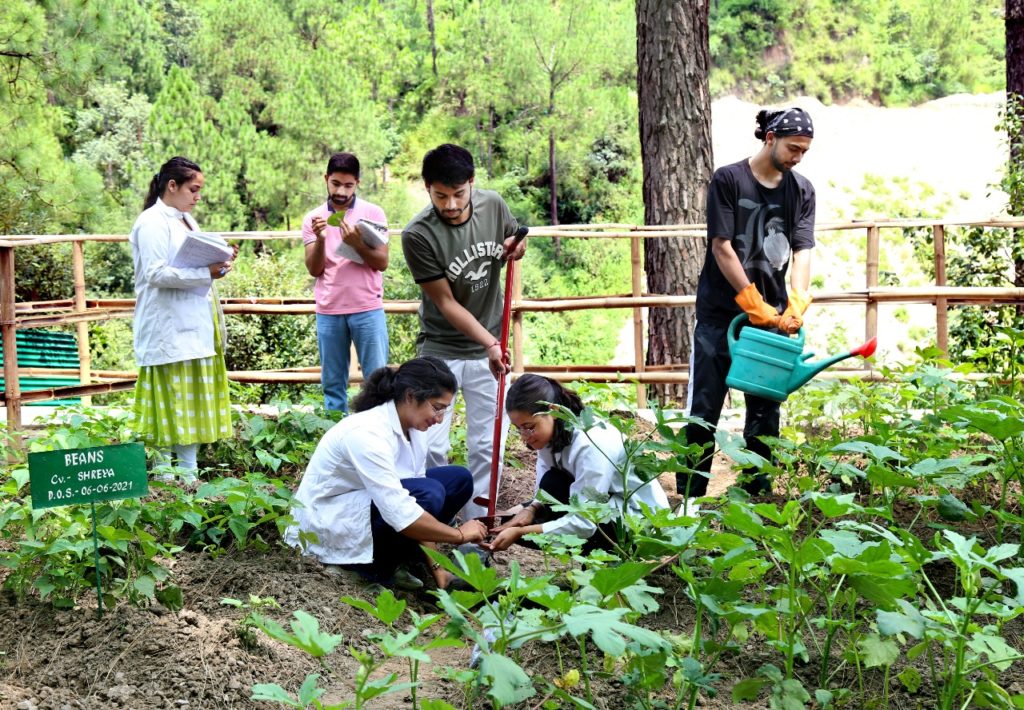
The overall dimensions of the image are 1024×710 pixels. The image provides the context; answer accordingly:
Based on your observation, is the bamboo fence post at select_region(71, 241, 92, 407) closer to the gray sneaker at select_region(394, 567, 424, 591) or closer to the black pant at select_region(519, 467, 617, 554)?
the gray sneaker at select_region(394, 567, 424, 591)

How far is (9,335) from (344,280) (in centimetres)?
164

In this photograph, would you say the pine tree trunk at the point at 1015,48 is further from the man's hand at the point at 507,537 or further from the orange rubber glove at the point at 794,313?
the man's hand at the point at 507,537

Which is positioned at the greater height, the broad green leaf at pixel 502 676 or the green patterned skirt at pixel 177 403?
the green patterned skirt at pixel 177 403

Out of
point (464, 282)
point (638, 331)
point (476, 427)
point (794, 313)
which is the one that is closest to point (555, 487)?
point (476, 427)

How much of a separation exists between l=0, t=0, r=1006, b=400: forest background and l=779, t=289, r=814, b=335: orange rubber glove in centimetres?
1011

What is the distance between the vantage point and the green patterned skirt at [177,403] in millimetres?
3475

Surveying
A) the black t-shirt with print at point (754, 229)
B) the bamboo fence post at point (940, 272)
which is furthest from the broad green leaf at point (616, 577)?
the bamboo fence post at point (940, 272)

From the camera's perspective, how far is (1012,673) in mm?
2049

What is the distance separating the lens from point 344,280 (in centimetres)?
374

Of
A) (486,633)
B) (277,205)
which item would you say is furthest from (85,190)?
(277,205)

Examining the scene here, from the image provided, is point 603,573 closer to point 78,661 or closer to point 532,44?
point 78,661

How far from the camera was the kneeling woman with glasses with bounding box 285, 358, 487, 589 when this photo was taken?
2574 mm

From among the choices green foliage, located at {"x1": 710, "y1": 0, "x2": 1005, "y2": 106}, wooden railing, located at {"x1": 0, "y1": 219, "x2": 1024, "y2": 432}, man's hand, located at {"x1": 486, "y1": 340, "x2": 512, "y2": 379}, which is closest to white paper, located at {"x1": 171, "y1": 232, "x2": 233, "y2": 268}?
man's hand, located at {"x1": 486, "y1": 340, "x2": 512, "y2": 379}

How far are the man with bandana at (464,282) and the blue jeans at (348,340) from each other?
0.69 meters
